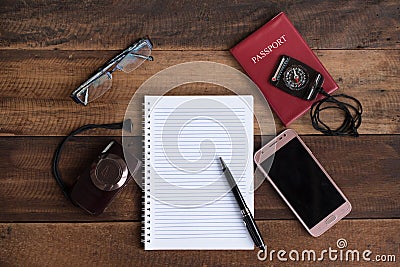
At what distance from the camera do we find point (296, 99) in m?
0.93

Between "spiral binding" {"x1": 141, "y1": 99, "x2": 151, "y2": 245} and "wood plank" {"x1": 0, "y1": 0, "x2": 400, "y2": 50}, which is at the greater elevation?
"wood plank" {"x1": 0, "y1": 0, "x2": 400, "y2": 50}

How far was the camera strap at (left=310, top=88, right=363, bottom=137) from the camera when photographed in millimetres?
932

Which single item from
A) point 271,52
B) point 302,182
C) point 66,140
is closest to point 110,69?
point 66,140

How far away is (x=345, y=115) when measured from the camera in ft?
3.07

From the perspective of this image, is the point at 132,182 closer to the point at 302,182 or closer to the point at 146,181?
the point at 146,181

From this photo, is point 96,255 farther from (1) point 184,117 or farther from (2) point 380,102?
(2) point 380,102

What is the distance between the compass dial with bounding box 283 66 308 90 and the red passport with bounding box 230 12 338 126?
18mm

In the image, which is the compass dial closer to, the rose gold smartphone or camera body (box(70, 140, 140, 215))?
the rose gold smartphone

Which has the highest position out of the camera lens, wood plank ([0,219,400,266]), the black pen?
the camera lens

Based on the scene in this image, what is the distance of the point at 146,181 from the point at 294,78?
32 cm

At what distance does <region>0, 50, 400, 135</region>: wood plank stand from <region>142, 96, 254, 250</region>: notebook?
0.03 metres

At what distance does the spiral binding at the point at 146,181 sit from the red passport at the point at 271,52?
196mm

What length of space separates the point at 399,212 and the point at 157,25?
1.81 ft

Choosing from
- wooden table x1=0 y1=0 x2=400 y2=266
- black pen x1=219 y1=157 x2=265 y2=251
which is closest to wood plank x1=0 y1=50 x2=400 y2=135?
wooden table x1=0 y1=0 x2=400 y2=266
